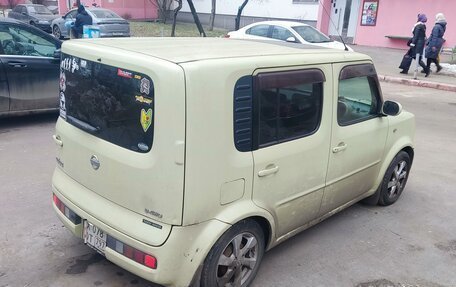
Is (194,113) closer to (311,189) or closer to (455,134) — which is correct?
(311,189)

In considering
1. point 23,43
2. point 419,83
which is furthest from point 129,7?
point 23,43

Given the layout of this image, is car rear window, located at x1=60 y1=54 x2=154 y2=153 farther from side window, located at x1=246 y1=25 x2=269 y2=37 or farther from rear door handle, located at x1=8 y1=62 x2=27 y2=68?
side window, located at x1=246 y1=25 x2=269 y2=37

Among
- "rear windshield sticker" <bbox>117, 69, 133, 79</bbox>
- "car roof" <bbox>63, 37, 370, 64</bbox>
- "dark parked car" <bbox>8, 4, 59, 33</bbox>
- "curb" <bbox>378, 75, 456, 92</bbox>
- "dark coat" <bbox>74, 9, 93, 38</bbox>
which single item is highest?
"car roof" <bbox>63, 37, 370, 64</bbox>

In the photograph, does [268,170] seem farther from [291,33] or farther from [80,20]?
[80,20]

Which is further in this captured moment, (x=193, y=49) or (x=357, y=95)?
(x=357, y=95)

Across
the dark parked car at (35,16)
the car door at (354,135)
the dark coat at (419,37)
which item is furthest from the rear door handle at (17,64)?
the dark parked car at (35,16)

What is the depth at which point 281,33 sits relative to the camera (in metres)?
14.0

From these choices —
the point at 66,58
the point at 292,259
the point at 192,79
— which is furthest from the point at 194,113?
the point at 292,259

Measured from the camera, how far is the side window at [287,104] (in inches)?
112

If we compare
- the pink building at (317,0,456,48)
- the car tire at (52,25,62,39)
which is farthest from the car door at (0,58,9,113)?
the car tire at (52,25,62,39)

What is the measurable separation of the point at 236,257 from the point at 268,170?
23.8 inches

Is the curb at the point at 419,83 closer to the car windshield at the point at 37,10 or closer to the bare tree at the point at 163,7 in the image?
the car windshield at the point at 37,10

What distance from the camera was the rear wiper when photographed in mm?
2829

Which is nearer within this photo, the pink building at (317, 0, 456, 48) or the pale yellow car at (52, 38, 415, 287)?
the pale yellow car at (52, 38, 415, 287)
